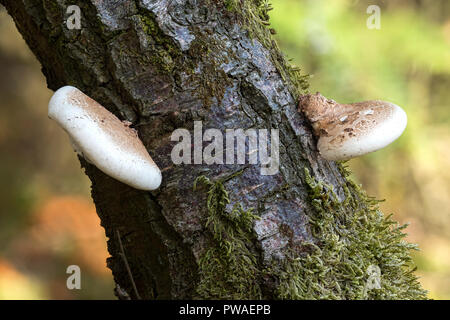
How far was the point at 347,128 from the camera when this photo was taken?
1.85m

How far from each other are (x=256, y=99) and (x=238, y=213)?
47cm

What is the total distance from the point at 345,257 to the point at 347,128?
0.54 metres

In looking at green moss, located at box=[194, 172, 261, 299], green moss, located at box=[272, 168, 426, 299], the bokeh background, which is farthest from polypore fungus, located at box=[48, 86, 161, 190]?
the bokeh background

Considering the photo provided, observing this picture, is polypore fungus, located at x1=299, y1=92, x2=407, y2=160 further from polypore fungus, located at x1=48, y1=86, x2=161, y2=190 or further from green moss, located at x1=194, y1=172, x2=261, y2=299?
polypore fungus, located at x1=48, y1=86, x2=161, y2=190

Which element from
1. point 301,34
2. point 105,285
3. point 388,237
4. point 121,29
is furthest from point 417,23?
point 105,285

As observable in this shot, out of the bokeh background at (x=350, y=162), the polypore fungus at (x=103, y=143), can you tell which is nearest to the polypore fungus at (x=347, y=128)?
the polypore fungus at (x=103, y=143)

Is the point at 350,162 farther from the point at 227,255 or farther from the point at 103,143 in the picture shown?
the point at 103,143

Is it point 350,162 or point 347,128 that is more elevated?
point 350,162

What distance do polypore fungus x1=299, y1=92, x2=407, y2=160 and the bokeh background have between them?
3.56 m

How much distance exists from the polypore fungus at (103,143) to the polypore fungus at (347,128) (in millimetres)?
700

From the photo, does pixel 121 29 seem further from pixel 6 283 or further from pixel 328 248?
pixel 6 283

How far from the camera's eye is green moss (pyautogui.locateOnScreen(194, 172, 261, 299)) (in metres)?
1.62

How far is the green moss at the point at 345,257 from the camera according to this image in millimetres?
1624

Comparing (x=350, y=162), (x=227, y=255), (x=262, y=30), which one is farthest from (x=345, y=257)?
(x=350, y=162)
